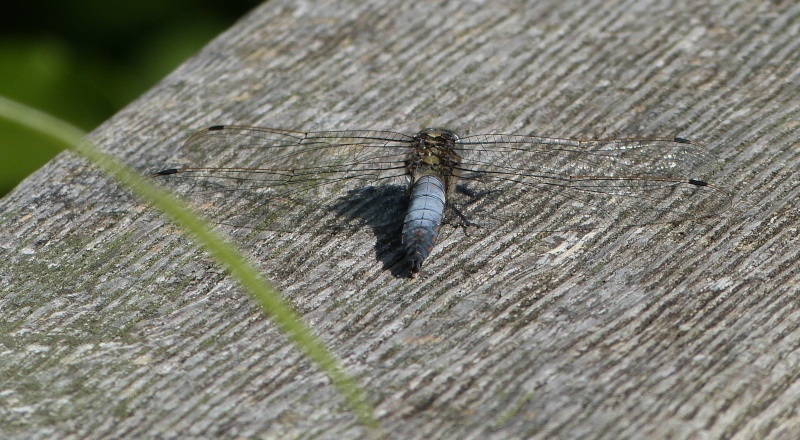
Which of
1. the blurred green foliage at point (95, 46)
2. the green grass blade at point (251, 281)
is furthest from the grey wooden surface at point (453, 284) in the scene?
the blurred green foliage at point (95, 46)

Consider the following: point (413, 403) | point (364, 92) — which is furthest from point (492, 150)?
point (413, 403)

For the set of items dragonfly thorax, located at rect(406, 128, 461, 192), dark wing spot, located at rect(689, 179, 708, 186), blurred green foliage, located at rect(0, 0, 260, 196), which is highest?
blurred green foliage, located at rect(0, 0, 260, 196)

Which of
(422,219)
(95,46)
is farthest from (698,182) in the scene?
Answer: (95,46)

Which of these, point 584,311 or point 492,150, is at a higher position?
point 492,150

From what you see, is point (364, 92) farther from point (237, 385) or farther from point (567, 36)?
point (237, 385)

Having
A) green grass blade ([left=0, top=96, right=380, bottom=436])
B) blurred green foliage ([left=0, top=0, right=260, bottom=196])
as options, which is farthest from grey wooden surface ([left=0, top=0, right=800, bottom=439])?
blurred green foliage ([left=0, top=0, right=260, bottom=196])

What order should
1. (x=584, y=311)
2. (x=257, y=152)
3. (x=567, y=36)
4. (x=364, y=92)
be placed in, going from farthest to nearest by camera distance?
(x=567, y=36)
(x=364, y=92)
(x=257, y=152)
(x=584, y=311)

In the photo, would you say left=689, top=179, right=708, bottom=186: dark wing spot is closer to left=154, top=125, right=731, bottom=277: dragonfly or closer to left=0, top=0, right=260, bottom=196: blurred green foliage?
left=154, top=125, right=731, bottom=277: dragonfly
